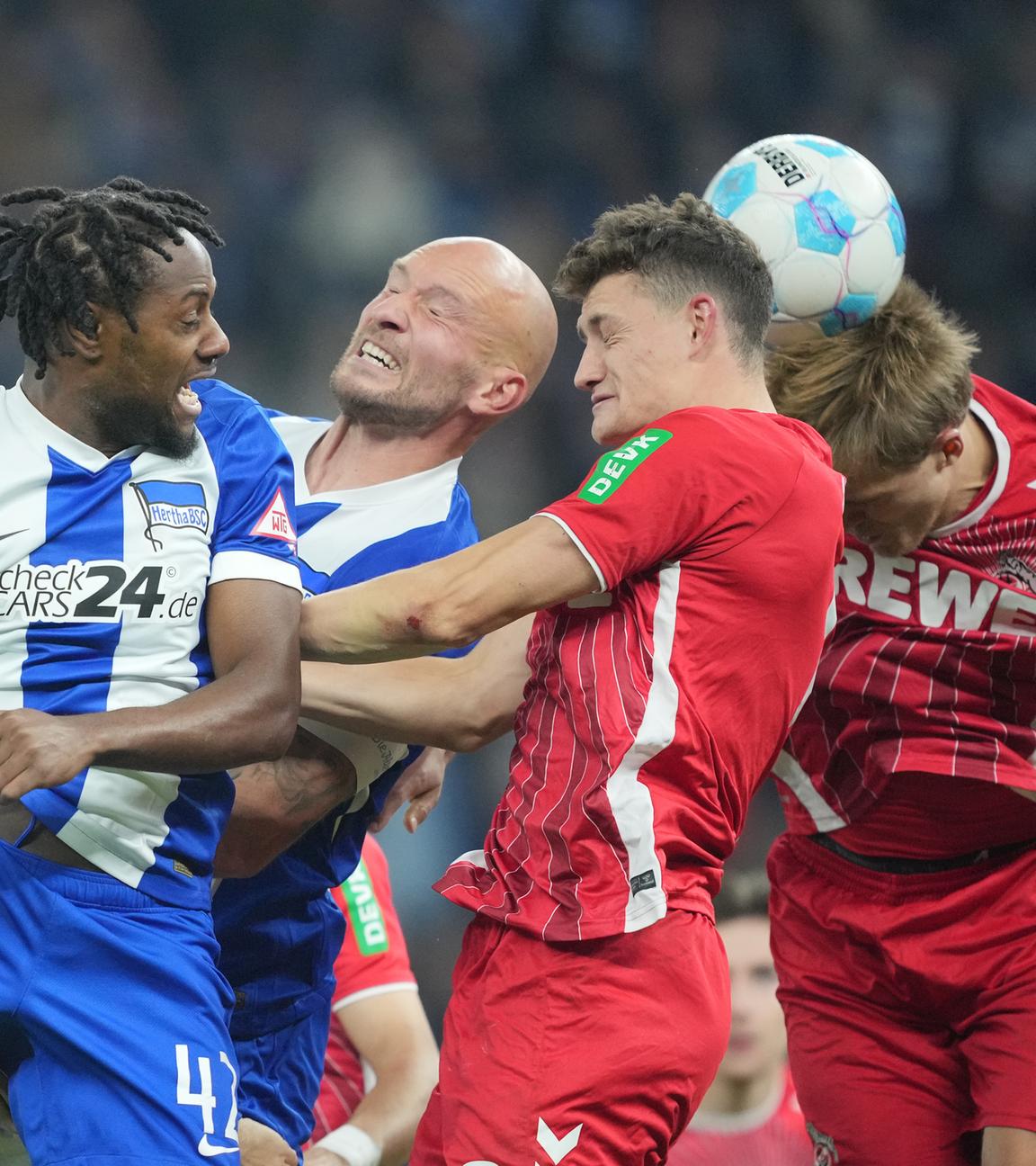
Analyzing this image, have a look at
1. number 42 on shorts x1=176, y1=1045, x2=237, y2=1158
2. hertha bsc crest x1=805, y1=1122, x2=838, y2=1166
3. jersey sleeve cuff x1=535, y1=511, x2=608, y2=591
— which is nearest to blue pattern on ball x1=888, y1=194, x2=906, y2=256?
jersey sleeve cuff x1=535, y1=511, x2=608, y2=591

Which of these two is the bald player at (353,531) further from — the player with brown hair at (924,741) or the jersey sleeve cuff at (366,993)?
the jersey sleeve cuff at (366,993)

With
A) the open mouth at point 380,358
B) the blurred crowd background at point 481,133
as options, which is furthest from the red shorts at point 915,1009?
the blurred crowd background at point 481,133

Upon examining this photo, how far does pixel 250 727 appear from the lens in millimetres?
2246

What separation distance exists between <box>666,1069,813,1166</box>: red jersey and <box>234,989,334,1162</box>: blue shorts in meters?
1.48

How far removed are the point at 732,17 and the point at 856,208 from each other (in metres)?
5.05

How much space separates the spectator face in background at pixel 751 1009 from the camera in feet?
15.2

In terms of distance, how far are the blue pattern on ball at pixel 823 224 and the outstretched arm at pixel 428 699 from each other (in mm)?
1040

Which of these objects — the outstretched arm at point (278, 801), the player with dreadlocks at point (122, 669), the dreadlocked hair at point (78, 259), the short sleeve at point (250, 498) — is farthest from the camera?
the outstretched arm at point (278, 801)

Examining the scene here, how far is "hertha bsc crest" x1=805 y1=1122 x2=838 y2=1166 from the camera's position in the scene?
335cm

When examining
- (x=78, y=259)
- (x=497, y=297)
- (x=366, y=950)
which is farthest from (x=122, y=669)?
(x=366, y=950)

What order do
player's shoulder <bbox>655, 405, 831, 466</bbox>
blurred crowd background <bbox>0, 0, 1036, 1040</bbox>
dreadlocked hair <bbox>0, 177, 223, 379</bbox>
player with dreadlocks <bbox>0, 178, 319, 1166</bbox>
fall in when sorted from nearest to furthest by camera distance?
player with dreadlocks <bbox>0, 178, 319, 1166</bbox> → dreadlocked hair <bbox>0, 177, 223, 379</bbox> → player's shoulder <bbox>655, 405, 831, 466</bbox> → blurred crowd background <bbox>0, 0, 1036, 1040</bbox>

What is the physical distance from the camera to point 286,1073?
11.2 feet

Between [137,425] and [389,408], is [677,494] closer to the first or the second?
[137,425]

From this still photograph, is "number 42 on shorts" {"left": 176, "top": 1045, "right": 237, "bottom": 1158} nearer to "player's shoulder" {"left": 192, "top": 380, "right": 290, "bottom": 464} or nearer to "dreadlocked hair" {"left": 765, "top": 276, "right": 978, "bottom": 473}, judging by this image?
"player's shoulder" {"left": 192, "top": 380, "right": 290, "bottom": 464}
